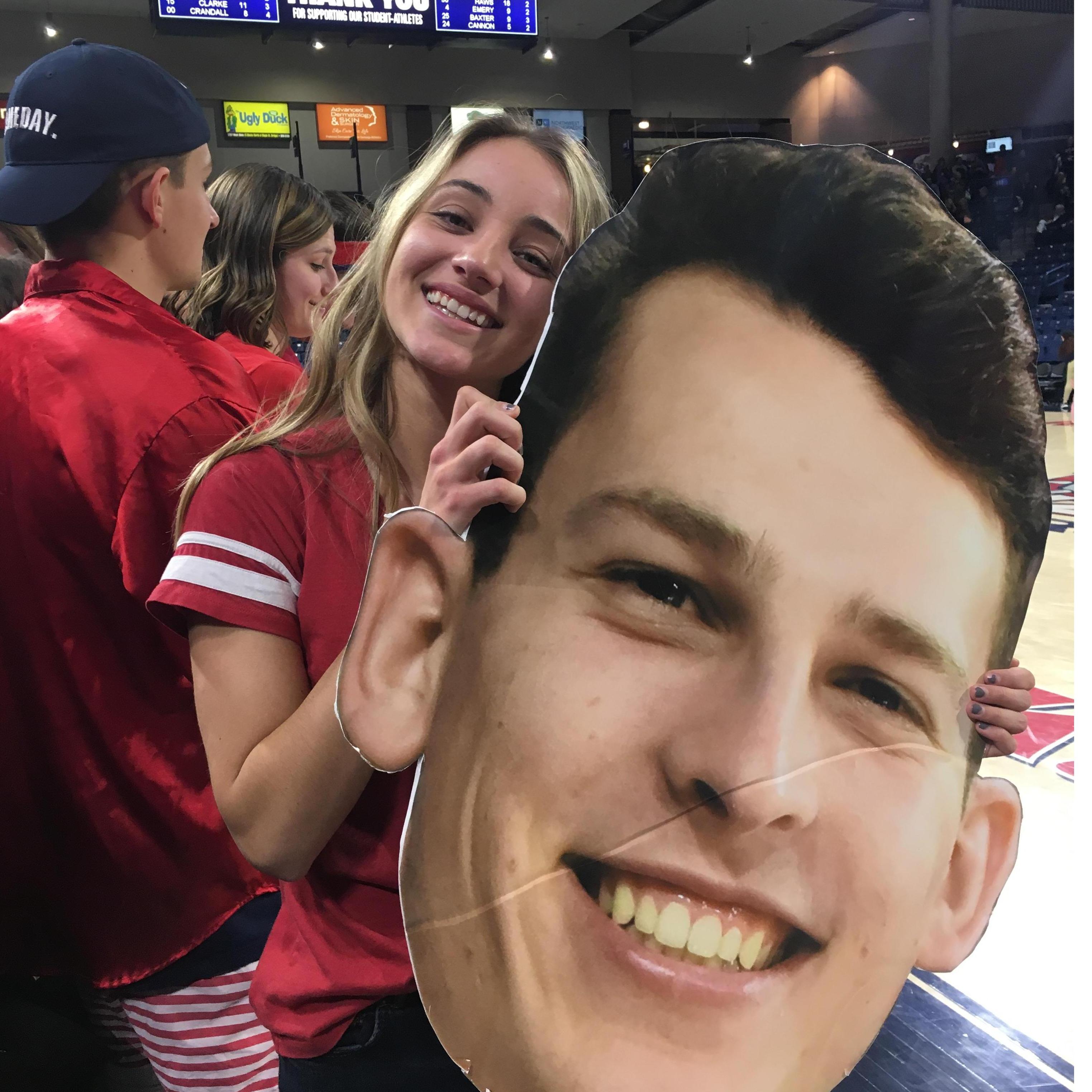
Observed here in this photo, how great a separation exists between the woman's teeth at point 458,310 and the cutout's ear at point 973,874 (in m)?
0.51

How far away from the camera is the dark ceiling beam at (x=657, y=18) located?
33.4 inches

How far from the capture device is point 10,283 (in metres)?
1.43

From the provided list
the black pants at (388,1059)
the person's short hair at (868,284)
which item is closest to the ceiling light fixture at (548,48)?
the person's short hair at (868,284)

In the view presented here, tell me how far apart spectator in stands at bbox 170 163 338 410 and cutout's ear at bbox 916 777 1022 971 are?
81 centimetres

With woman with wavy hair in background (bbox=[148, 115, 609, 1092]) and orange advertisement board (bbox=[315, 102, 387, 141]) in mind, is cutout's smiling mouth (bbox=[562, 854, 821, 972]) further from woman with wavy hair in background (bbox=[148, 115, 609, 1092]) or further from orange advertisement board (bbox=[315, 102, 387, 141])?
Answer: orange advertisement board (bbox=[315, 102, 387, 141])

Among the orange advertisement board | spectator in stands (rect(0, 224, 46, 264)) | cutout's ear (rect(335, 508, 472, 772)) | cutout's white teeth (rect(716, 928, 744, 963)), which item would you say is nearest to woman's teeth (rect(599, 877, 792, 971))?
cutout's white teeth (rect(716, 928, 744, 963))

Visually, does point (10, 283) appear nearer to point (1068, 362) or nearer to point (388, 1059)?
point (388, 1059)

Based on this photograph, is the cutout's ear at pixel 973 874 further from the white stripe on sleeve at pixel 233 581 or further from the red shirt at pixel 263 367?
the red shirt at pixel 263 367

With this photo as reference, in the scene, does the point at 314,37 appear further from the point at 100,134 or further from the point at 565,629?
the point at 565,629

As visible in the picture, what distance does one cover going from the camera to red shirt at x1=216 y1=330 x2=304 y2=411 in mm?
991

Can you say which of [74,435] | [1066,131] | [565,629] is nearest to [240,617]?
[565,629]

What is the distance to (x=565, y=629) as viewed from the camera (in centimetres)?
66

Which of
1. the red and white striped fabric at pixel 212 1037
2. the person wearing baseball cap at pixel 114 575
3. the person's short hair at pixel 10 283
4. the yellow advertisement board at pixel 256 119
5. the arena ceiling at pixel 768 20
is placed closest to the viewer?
the arena ceiling at pixel 768 20

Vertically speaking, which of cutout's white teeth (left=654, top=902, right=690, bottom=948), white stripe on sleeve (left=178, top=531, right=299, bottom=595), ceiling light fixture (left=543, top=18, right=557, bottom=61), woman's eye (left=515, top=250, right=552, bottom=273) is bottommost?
cutout's white teeth (left=654, top=902, right=690, bottom=948)
